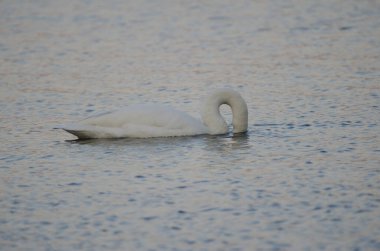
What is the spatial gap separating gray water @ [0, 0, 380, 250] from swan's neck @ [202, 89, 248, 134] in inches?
8.5

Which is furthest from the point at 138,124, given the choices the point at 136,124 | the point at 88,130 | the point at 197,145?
the point at 197,145

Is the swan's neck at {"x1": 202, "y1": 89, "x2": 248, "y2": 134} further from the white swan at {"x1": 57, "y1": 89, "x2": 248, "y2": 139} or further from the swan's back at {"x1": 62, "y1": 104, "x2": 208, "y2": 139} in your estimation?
the swan's back at {"x1": 62, "y1": 104, "x2": 208, "y2": 139}

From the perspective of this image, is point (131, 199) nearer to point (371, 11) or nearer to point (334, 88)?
point (334, 88)

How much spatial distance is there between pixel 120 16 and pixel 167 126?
522 inches

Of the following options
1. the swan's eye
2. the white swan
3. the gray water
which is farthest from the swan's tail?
the swan's eye

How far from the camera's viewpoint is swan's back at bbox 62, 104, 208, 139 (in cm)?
1174

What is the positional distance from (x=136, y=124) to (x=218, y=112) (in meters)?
1.04

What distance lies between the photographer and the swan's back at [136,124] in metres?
11.7

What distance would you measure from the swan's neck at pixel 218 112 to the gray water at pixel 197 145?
215mm

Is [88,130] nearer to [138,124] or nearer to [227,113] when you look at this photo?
[138,124]

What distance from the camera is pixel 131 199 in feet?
30.8

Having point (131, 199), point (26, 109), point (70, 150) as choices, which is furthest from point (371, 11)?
point (131, 199)

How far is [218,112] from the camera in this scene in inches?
476

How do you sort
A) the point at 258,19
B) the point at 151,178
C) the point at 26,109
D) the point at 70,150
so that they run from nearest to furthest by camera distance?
the point at 151,178 < the point at 70,150 < the point at 26,109 < the point at 258,19
